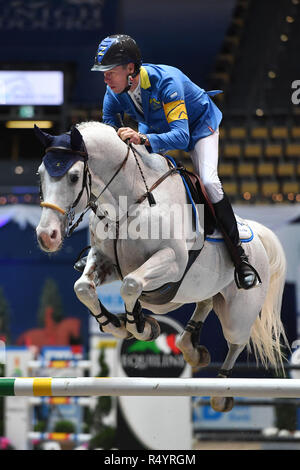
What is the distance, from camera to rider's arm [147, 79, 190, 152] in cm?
293

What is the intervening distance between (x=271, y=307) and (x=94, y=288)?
1.45m

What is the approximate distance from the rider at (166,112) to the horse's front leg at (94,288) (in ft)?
1.90

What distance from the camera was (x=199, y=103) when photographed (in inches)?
130

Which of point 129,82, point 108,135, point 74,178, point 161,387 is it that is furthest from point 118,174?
point 161,387

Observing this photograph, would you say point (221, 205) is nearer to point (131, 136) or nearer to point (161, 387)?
point (131, 136)

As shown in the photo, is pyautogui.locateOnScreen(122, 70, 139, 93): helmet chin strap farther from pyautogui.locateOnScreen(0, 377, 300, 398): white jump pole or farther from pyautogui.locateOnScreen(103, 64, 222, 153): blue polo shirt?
pyautogui.locateOnScreen(0, 377, 300, 398): white jump pole

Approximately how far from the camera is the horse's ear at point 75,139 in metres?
2.73

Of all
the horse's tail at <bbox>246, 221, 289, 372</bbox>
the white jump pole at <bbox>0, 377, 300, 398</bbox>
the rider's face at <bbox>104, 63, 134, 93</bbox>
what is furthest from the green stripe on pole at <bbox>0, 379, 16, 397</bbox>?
the horse's tail at <bbox>246, 221, 289, 372</bbox>

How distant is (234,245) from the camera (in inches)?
131

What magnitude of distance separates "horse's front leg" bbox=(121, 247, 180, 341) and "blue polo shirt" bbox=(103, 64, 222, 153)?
1.59 feet

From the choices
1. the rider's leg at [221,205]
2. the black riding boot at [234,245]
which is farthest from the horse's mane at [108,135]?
the black riding boot at [234,245]

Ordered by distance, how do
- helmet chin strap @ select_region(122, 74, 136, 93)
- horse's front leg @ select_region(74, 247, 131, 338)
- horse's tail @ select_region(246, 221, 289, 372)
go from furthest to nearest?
horse's tail @ select_region(246, 221, 289, 372) → helmet chin strap @ select_region(122, 74, 136, 93) → horse's front leg @ select_region(74, 247, 131, 338)
